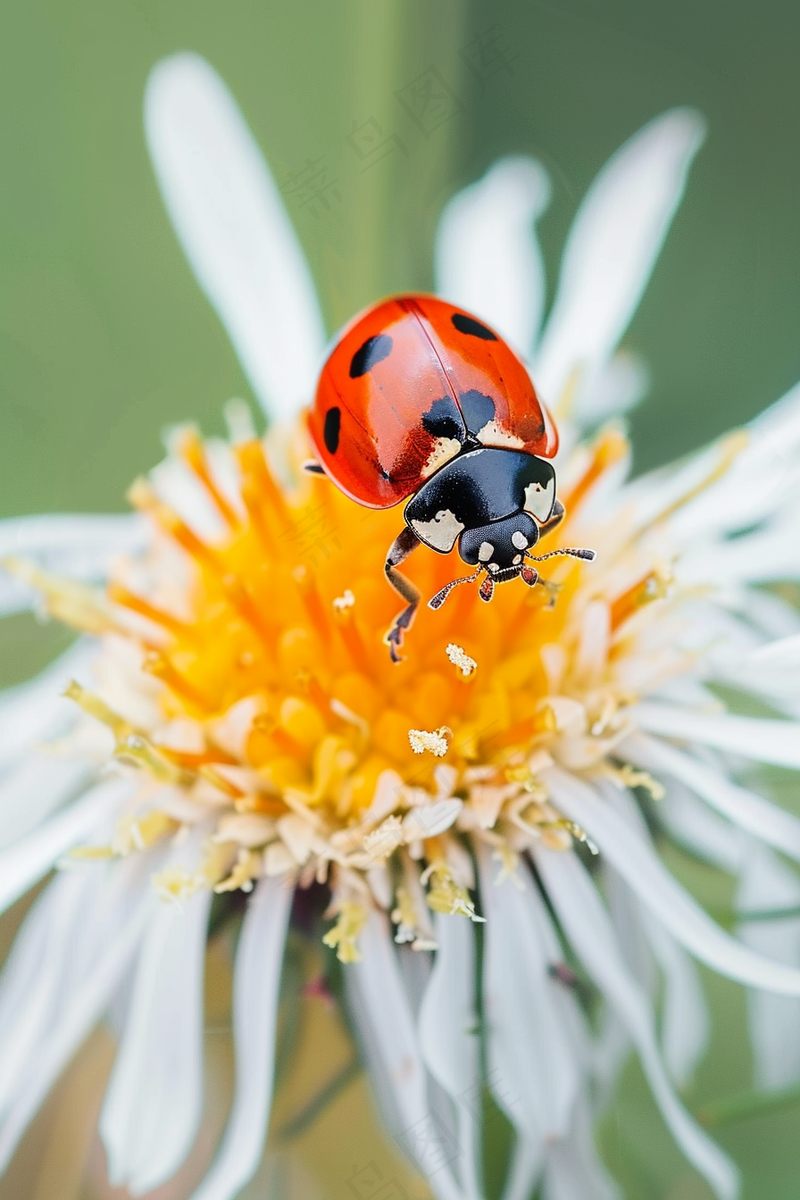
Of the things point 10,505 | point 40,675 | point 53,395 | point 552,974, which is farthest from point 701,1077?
point 53,395

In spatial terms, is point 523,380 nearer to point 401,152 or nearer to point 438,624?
point 438,624

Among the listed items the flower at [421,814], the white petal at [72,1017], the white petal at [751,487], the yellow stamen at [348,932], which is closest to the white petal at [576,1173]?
the flower at [421,814]

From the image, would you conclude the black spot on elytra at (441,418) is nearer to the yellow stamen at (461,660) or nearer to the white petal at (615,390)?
the yellow stamen at (461,660)

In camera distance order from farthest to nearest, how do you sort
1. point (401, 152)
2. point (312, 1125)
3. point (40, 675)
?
point (401, 152) → point (40, 675) → point (312, 1125)


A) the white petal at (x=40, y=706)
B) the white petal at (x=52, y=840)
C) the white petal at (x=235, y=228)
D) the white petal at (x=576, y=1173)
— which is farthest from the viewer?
the white petal at (x=235, y=228)

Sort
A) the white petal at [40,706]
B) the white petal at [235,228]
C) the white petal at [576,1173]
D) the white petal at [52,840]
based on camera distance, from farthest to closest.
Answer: the white petal at [235,228] → the white petal at [40,706] → the white petal at [52,840] → the white petal at [576,1173]

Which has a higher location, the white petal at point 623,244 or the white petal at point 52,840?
the white petal at point 623,244

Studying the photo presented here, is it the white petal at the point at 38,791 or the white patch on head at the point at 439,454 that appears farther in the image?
the white petal at the point at 38,791

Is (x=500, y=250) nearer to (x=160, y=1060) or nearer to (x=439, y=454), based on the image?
(x=439, y=454)
